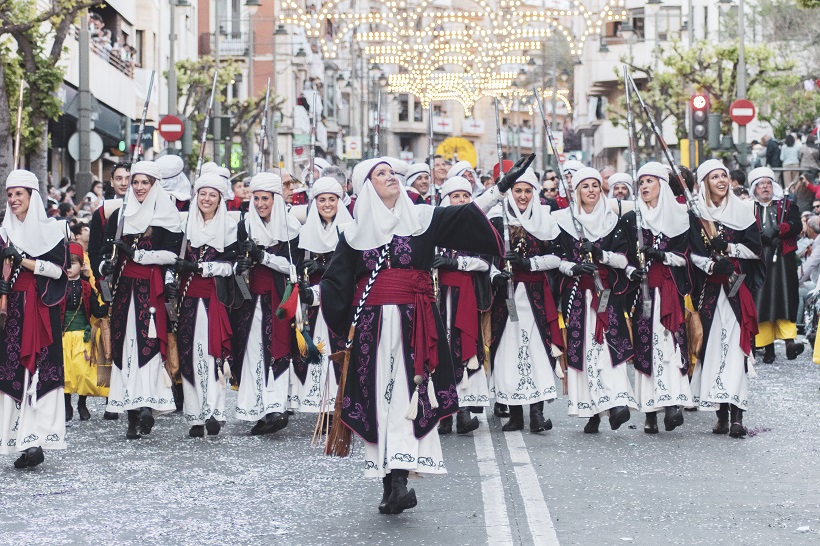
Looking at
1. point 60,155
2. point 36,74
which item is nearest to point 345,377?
point 36,74

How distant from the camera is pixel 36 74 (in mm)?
21141

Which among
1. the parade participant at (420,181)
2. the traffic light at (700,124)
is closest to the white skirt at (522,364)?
the parade participant at (420,181)

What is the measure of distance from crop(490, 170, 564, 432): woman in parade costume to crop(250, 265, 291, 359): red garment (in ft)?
5.01

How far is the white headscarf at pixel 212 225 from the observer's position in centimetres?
1188

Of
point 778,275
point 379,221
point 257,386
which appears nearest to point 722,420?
point 257,386

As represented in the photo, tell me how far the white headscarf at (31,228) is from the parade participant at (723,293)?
14.4 ft

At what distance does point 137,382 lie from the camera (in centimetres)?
1168

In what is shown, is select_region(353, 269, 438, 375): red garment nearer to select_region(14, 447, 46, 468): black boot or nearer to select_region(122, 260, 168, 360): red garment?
select_region(14, 447, 46, 468): black boot

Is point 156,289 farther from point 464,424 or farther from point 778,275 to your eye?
point 778,275

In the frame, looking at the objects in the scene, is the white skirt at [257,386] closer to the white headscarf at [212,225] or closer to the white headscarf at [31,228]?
the white headscarf at [212,225]

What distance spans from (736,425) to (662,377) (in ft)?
1.98

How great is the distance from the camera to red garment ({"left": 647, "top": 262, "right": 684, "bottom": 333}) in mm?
11500

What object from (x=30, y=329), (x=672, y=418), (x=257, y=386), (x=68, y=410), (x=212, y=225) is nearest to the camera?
(x=30, y=329)

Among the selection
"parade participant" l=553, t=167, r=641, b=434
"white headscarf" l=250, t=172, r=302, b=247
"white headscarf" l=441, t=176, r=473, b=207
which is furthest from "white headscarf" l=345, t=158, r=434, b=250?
"white headscarf" l=250, t=172, r=302, b=247
